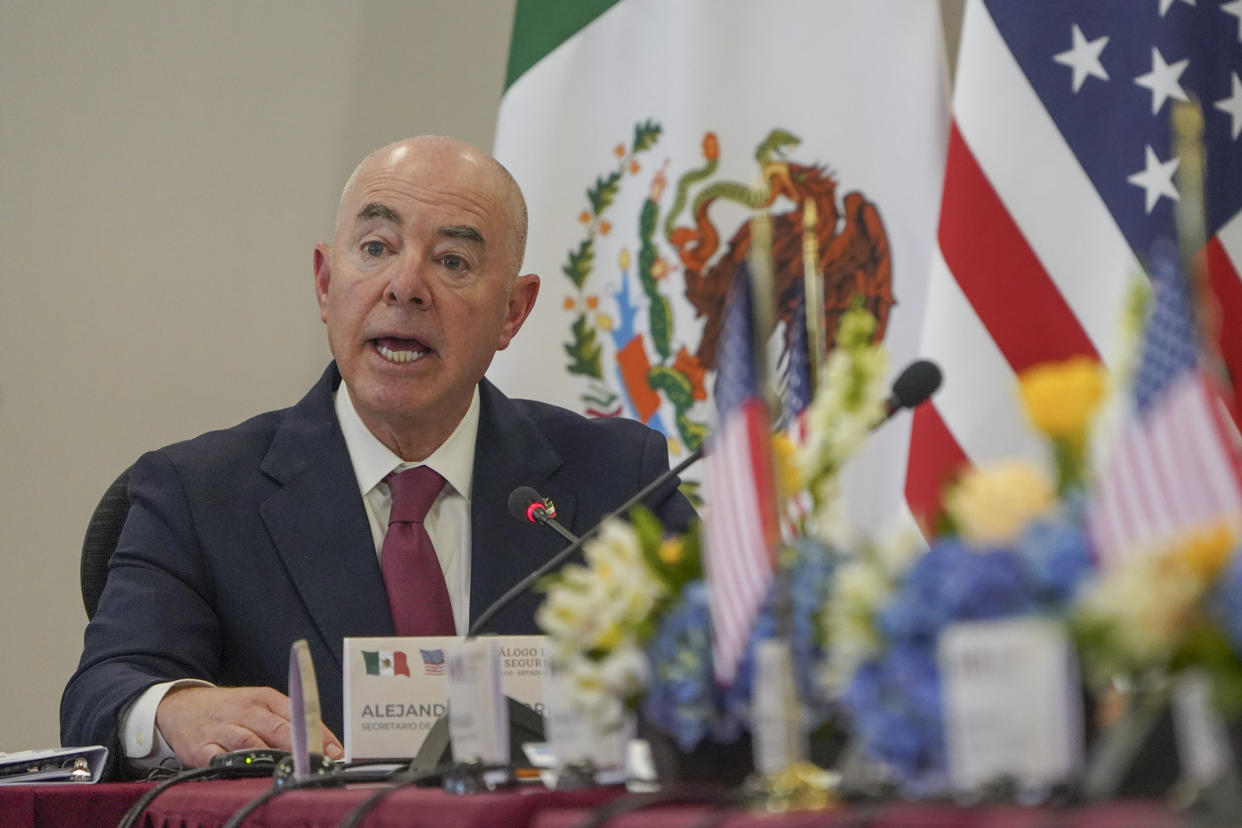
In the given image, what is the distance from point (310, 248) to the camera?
424cm

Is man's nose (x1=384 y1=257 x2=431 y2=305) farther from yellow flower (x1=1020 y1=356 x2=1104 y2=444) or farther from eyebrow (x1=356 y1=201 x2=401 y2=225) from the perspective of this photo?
yellow flower (x1=1020 y1=356 x2=1104 y2=444)

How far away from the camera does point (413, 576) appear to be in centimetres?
263

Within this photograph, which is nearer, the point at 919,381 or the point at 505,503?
the point at 919,381

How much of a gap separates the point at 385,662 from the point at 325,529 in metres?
0.86

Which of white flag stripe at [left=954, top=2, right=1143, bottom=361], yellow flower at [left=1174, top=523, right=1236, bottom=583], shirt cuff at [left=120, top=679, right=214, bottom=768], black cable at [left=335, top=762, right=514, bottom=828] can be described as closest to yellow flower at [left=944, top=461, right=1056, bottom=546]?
yellow flower at [left=1174, top=523, right=1236, bottom=583]

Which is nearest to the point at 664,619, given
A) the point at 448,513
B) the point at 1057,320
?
the point at 448,513

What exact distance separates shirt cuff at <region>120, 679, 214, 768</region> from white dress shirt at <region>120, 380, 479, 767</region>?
522 millimetres

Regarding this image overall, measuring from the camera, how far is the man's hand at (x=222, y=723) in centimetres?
209

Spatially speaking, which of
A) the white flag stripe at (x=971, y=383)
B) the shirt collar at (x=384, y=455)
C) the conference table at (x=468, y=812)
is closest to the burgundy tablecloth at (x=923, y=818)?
the conference table at (x=468, y=812)

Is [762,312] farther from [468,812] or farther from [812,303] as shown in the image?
[468,812]

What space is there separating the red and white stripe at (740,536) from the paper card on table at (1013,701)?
245mm

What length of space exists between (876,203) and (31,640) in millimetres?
2415

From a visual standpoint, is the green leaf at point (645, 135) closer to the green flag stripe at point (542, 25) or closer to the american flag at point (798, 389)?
the green flag stripe at point (542, 25)

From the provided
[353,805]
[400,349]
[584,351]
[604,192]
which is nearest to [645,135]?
[604,192]
